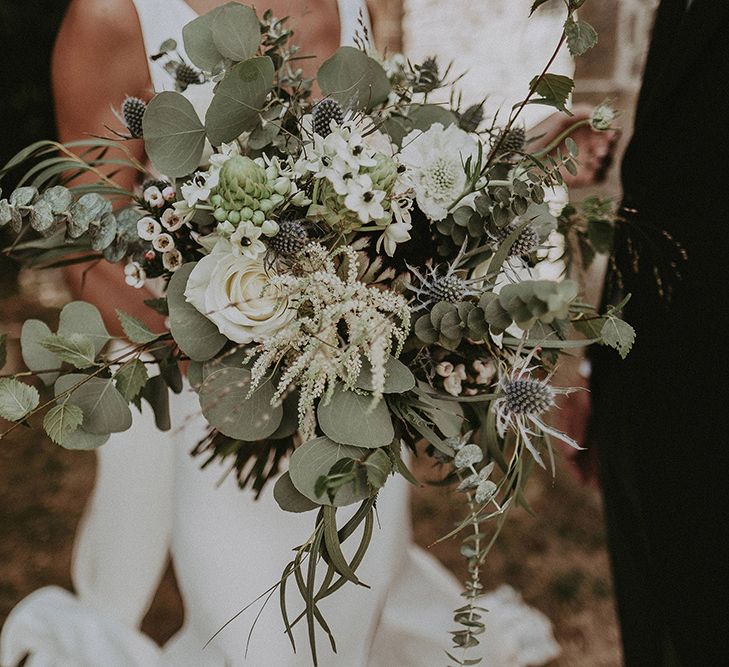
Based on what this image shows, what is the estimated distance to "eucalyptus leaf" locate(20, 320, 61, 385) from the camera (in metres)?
0.70

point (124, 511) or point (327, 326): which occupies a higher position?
point (327, 326)

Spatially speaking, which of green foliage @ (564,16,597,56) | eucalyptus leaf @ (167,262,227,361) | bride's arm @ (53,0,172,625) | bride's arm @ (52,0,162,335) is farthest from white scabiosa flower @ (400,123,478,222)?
bride's arm @ (53,0,172,625)

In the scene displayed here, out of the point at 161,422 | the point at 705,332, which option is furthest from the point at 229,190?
the point at 705,332

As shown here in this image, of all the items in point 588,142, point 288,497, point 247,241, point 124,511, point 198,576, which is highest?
point 247,241

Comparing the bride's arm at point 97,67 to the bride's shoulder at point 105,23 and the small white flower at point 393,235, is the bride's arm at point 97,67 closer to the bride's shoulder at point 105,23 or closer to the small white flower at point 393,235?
the bride's shoulder at point 105,23

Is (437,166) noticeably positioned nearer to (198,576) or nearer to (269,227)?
(269,227)

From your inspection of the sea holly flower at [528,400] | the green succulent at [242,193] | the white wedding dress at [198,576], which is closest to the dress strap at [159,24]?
the white wedding dress at [198,576]

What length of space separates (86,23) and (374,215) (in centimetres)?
59

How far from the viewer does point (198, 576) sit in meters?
0.88

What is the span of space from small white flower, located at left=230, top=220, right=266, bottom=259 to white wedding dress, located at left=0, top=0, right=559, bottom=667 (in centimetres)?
17

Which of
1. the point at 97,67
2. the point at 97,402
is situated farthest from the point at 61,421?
the point at 97,67

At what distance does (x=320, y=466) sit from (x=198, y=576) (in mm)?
411

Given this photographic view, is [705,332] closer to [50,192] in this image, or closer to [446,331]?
[446,331]

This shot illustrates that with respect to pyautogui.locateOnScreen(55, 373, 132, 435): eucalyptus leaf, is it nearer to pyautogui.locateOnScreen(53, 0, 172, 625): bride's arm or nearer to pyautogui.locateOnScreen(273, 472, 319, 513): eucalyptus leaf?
pyautogui.locateOnScreen(273, 472, 319, 513): eucalyptus leaf
